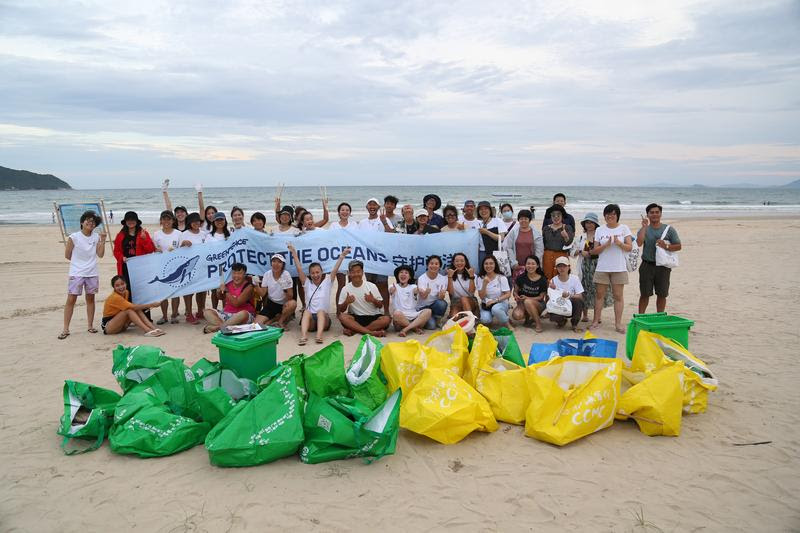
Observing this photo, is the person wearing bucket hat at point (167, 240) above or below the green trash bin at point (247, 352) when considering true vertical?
above

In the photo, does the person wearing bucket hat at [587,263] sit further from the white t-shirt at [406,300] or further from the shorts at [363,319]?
the shorts at [363,319]

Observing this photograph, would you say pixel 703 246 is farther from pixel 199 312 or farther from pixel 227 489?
pixel 227 489

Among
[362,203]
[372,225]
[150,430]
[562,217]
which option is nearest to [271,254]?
[372,225]

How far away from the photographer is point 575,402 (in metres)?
3.71

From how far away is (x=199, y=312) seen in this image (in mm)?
7398

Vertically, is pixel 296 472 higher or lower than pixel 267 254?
lower

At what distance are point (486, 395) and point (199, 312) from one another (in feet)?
16.2

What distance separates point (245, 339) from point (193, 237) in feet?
11.7

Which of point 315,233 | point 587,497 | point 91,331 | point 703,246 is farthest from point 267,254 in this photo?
point 703,246

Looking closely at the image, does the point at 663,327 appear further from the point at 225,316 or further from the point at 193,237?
the point at 193,237

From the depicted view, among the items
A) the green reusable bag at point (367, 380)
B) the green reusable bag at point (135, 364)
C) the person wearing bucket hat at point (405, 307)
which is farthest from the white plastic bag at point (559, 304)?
the green reusable bag at point (135, 364)

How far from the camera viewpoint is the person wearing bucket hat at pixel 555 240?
677 cm

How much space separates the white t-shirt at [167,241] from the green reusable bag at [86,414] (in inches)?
133

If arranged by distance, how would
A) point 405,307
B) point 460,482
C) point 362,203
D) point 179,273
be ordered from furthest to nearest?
point 362,203
point 179,273
point 405,307
point 460,482
